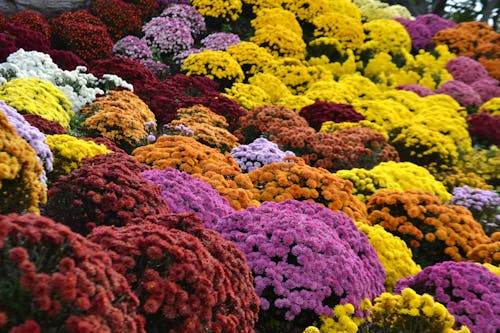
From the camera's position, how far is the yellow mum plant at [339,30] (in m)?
21.0

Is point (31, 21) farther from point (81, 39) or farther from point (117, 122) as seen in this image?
point (117, 122)

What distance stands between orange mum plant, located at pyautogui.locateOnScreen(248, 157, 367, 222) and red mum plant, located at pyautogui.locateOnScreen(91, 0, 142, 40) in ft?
33.3

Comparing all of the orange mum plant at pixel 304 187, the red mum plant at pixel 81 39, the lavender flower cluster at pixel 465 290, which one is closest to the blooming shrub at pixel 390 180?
the orange mum plant at pixel 304 187

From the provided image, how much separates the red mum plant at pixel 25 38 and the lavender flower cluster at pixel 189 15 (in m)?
6.32

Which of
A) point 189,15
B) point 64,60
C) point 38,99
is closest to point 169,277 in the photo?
point 38,99

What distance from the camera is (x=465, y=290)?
19.6 feet

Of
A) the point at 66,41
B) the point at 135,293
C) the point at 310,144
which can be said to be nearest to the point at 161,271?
the point at 135,293

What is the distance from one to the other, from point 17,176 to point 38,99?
5.41m

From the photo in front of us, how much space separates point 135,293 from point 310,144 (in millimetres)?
7817

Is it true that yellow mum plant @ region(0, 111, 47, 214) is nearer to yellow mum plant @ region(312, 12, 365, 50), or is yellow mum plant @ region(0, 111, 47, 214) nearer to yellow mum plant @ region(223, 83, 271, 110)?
yellow mum plant @ region(223, 83, 271, 110)

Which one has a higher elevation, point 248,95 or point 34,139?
point 34,139

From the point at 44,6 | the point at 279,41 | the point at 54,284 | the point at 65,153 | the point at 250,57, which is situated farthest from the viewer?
the point at 279,41

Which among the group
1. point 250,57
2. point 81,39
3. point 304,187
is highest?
point 304,187

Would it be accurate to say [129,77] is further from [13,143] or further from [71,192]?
[13,143]
